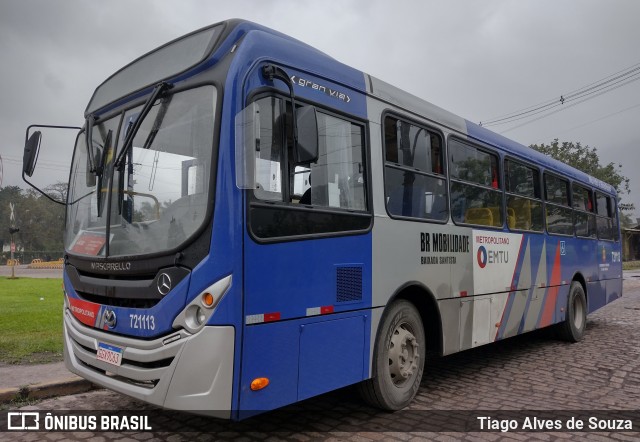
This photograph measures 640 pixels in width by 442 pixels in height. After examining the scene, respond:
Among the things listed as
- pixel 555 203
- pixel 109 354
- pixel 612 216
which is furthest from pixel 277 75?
pixel 612 216

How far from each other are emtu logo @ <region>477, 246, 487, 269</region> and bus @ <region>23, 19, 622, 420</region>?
0.48 m

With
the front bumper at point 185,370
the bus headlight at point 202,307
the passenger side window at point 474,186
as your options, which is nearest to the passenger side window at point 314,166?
the bus headlight at point 202,307

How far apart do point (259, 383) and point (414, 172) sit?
282cm

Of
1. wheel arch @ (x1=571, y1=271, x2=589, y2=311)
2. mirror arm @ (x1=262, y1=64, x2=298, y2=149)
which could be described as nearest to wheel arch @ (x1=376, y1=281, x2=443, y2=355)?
mirror arm @ (x1=262, y1=64, x2=298, y2=149)

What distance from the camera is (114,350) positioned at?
12.4 ft

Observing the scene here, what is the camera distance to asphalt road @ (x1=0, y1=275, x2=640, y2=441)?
429 cm

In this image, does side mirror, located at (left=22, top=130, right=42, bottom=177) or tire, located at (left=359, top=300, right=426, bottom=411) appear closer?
tire, located at (left=359, top=300, right=426, bottom=411)

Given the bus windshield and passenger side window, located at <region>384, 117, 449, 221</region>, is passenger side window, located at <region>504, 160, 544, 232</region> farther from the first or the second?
the bus windshield

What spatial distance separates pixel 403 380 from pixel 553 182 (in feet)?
17.7

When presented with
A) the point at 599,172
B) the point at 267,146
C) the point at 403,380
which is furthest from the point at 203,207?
the point at 599,172

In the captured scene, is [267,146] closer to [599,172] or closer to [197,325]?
[197,325]

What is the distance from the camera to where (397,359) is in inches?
191

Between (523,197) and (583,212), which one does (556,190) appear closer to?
(583,212)

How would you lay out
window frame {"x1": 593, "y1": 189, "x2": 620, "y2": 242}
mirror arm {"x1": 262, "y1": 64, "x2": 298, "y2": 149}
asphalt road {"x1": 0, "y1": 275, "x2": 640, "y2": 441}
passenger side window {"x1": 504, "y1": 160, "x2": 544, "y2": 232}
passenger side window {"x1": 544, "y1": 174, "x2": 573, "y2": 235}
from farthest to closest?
window frame {"x1": 593, "y1": 189, "x2": 620, "y2": 242} → passenger side window {"x1": 544, "y1": 174, "x2": 573, "y2": 235} → passenger side window {"x1": 504, "y1": 160, "x2": 544, "y2": 232} → asphalt road {"x1": 0, "y1": 275, "x2": 640, "y2": 441} → mirror arm {"x1": 262, "y1": 64, "x2": 298, "y2": 149}
